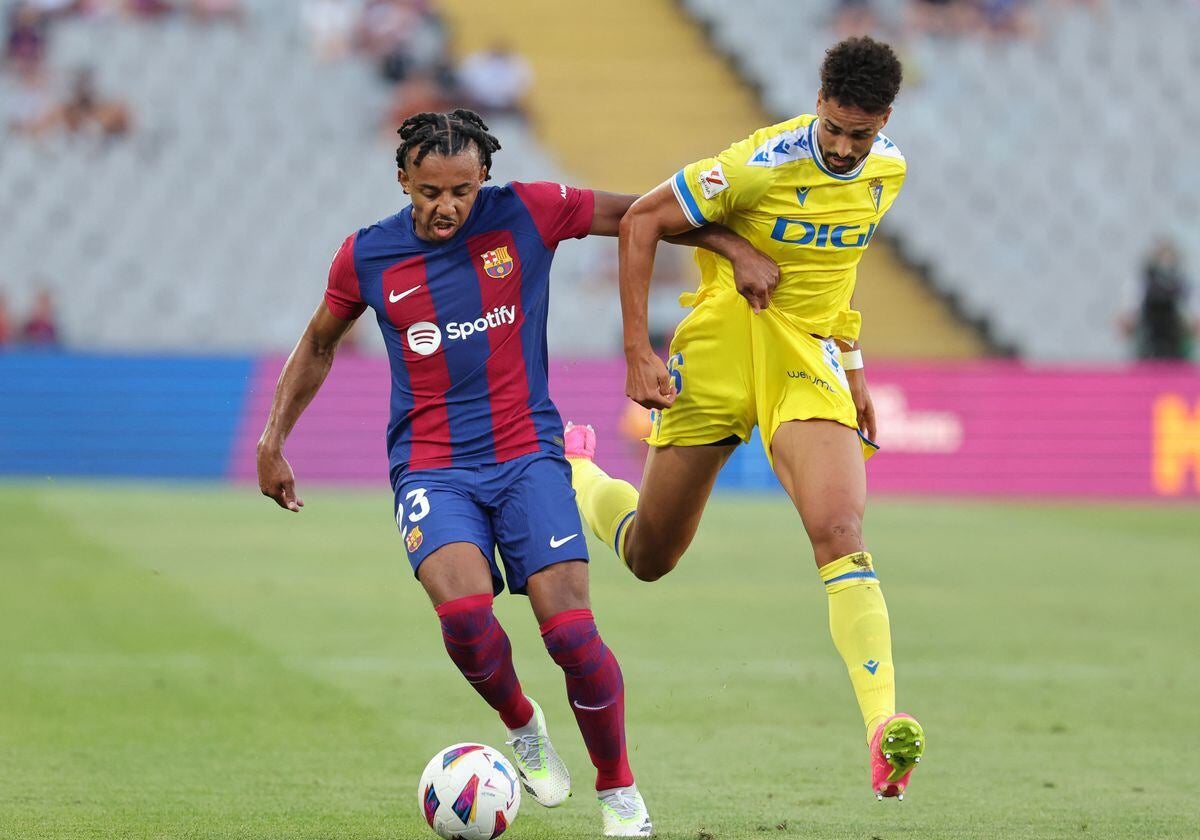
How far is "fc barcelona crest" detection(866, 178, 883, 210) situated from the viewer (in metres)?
6.26

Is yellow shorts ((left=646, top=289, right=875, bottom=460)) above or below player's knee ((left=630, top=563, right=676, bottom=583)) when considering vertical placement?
above

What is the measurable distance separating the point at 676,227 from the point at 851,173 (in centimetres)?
63

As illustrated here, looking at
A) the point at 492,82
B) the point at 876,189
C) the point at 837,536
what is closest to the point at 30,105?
the point at 492,82

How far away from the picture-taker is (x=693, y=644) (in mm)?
9750

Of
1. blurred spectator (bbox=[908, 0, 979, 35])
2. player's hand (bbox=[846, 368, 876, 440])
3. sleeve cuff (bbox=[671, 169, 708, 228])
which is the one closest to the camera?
sleeve cuff (bbox=[671, 169, 708, 228])

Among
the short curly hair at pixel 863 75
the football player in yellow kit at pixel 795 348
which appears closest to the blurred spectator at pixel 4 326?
the football player in yellow kit at pixel 795 348

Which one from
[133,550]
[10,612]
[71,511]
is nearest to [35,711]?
[10,612]

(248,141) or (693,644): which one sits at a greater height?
(248,141)

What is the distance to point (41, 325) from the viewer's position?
1980 centimetres

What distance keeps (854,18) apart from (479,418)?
67.4ft

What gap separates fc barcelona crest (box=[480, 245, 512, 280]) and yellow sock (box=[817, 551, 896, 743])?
1.39m

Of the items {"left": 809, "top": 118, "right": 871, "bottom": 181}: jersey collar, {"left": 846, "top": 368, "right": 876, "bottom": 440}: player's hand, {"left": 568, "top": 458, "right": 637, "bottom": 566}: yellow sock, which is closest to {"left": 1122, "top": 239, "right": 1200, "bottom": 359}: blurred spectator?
{"left": 568, "top": 458, "right": 637, "bottom": 566}: yellow sock

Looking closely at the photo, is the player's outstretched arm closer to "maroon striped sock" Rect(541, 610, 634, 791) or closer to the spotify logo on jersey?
the spotify logo on jersey

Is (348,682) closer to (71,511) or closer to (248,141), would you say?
(71,511)
